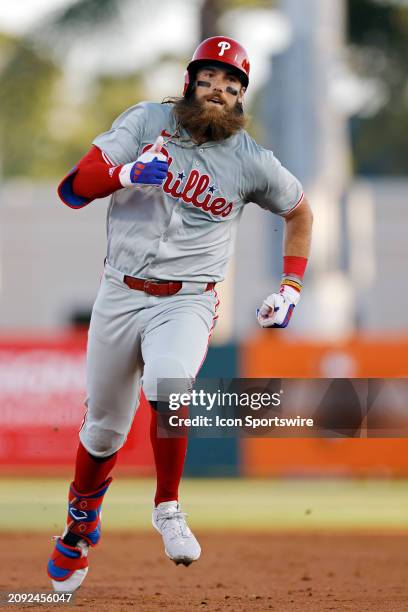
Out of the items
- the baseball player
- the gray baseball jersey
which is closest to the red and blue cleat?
the baseball player

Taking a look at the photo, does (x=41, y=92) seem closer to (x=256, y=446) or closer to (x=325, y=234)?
(x=325, y=234)

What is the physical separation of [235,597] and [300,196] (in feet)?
7.02

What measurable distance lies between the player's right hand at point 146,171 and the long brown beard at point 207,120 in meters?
0.34

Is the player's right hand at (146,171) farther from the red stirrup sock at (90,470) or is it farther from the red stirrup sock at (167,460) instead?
the red stirrup sock at (90,470)

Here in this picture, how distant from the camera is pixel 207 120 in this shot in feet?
18.9

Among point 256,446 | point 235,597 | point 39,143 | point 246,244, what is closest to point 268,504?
point 256,446

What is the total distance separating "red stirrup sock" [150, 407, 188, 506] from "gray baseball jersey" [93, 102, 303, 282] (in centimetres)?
73

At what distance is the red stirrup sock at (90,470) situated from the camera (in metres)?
6.27

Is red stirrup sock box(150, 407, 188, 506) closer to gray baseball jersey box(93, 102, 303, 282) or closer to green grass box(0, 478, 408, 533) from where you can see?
gray baseball jersey box(93, 102, 303, 282)

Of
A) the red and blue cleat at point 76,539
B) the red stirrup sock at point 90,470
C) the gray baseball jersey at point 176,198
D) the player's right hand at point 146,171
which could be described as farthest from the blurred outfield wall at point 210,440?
the player's right hand at point 146,171

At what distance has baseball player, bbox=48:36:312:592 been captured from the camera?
18.9ft

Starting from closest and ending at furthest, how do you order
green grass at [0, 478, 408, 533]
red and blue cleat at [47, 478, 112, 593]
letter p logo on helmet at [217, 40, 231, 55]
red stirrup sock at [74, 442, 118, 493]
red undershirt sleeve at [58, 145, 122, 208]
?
red undershirt sleeve at [58, 145, 122, 208] < letter p logo on helmet at [217, 40, 231, 55] < red stirrup sock at [74, 442, 118, 493] < red and blue cleat at [47, 478, 112, 593] < green grass at [0, 478, 408, 533]

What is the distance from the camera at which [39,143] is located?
58.1m

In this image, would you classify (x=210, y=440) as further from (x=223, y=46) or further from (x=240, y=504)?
(x=223, y=46)
